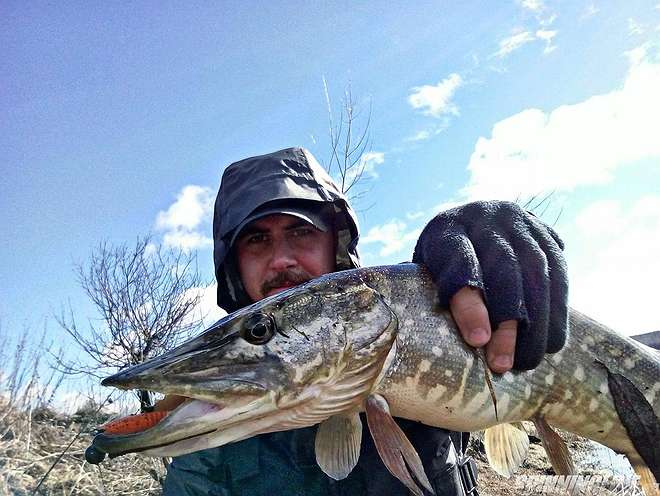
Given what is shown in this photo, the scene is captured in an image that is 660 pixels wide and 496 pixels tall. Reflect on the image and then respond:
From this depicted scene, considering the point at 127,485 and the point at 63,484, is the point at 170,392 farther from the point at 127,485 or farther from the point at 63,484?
the point at 127,485

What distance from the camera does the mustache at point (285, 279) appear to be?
2924 mm

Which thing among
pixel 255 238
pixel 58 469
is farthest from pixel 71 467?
pixel 255 238

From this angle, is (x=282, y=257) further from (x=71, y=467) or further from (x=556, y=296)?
(x=71, y=467)

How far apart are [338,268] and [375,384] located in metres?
1.58

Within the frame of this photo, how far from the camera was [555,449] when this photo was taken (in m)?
1.94

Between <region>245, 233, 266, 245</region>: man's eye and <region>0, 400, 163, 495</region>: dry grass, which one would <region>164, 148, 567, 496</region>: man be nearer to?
<region>245, 233, 266, 245</region>: man's eye

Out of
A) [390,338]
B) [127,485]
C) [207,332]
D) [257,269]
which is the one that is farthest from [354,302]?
[127,485]

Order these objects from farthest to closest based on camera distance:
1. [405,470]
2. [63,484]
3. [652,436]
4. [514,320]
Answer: [63,484]
[652,436]
[514,320]
[405,470]

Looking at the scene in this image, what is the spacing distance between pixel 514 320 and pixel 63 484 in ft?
19.6

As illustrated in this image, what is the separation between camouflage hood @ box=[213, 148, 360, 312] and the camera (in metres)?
3.04

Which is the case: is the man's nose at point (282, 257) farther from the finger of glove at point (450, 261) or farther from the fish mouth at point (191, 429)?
the fish mouth at point (191, 429)

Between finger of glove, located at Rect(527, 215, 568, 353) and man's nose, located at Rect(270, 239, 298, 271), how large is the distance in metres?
A: 1.47

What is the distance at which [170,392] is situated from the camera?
139 centimetres

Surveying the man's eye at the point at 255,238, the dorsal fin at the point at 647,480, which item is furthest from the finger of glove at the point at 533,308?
the man's eye at the point at 255,238
